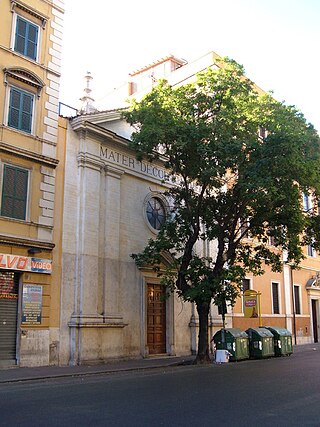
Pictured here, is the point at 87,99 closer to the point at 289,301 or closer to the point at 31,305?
the point at 31,305

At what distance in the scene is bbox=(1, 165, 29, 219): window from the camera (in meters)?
16.7

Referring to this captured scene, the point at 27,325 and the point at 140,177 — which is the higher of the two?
the point at 140,177

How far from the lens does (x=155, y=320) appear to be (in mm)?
22234

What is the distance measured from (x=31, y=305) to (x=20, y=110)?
6800 mm

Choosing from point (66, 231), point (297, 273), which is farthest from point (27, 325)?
point (297, 273)

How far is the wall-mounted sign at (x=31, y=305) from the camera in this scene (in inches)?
659

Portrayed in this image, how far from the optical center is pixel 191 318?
2381 centimetres

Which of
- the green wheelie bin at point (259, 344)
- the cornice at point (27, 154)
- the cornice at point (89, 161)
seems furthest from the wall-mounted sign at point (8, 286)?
the green wheelie bin at point (259, 344)

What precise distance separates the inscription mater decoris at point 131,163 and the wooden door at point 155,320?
5.11 metres

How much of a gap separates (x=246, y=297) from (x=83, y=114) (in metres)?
12.8

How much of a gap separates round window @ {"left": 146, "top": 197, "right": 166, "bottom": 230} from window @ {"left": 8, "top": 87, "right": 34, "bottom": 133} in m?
7.10

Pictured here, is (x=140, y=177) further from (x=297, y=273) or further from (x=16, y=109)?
(x=297, y=273)

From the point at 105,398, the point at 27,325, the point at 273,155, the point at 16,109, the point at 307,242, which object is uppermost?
the point at 16,109

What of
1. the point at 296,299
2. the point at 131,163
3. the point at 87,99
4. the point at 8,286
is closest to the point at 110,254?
the point at 131,163
